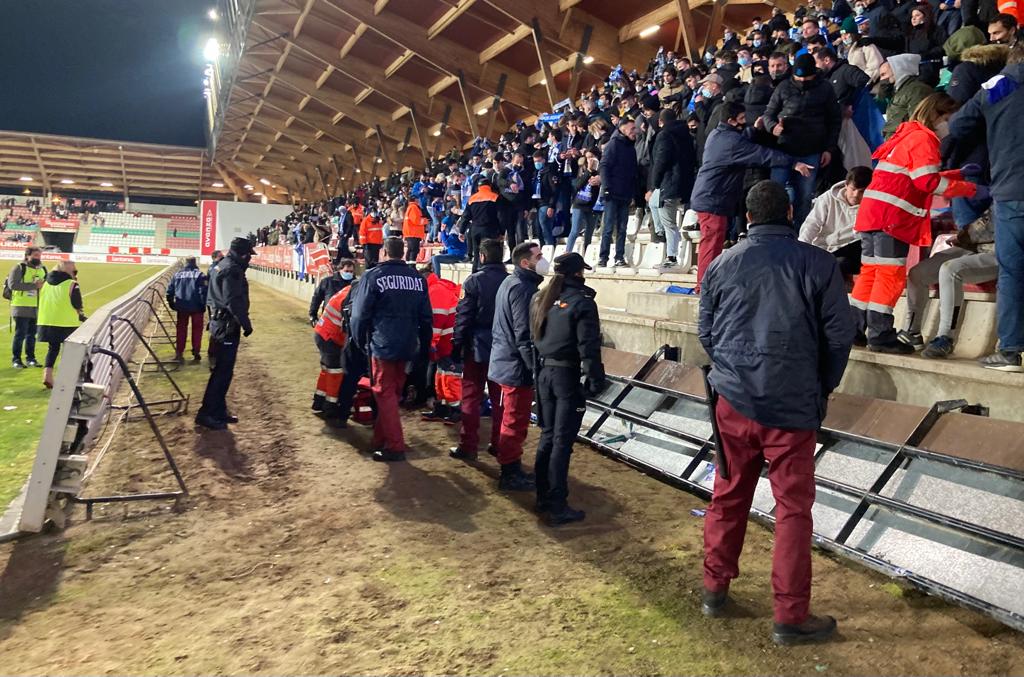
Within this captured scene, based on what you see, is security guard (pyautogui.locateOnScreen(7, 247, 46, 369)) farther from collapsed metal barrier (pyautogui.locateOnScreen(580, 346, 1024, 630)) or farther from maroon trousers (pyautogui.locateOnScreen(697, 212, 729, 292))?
collapsed metal barrier (pyautogui.locateOnScreen(580, 346, 1024, 630))

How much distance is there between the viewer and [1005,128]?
4148 mm

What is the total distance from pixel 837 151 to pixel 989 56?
1.90 m

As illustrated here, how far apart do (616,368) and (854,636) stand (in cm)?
403

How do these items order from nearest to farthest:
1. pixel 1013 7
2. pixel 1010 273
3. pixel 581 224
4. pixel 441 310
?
pixel 1010 273
pixel 1013 7
pixel 441 310
pixel 581 224

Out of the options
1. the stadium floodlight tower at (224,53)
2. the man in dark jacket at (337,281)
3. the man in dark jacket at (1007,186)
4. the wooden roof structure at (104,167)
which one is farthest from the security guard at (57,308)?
the wooden roof structure at (104,167)

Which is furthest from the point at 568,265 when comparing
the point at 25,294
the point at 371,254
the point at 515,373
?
the point at 371,254

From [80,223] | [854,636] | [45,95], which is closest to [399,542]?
[854,636]

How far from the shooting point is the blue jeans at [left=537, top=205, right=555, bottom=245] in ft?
38.3

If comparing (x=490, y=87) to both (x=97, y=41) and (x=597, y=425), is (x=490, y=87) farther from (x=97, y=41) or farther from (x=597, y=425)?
(x=97, y=41)

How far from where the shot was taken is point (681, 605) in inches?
133

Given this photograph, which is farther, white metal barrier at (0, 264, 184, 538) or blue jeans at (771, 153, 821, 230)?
blue jeans at (771, 153, 821, 230)

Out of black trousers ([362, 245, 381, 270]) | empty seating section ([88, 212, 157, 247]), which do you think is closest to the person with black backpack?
black trousers ([362, 245, 381, 270])

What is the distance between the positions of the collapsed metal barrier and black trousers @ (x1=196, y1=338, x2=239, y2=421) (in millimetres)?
4341

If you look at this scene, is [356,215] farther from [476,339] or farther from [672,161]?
[476,339]
